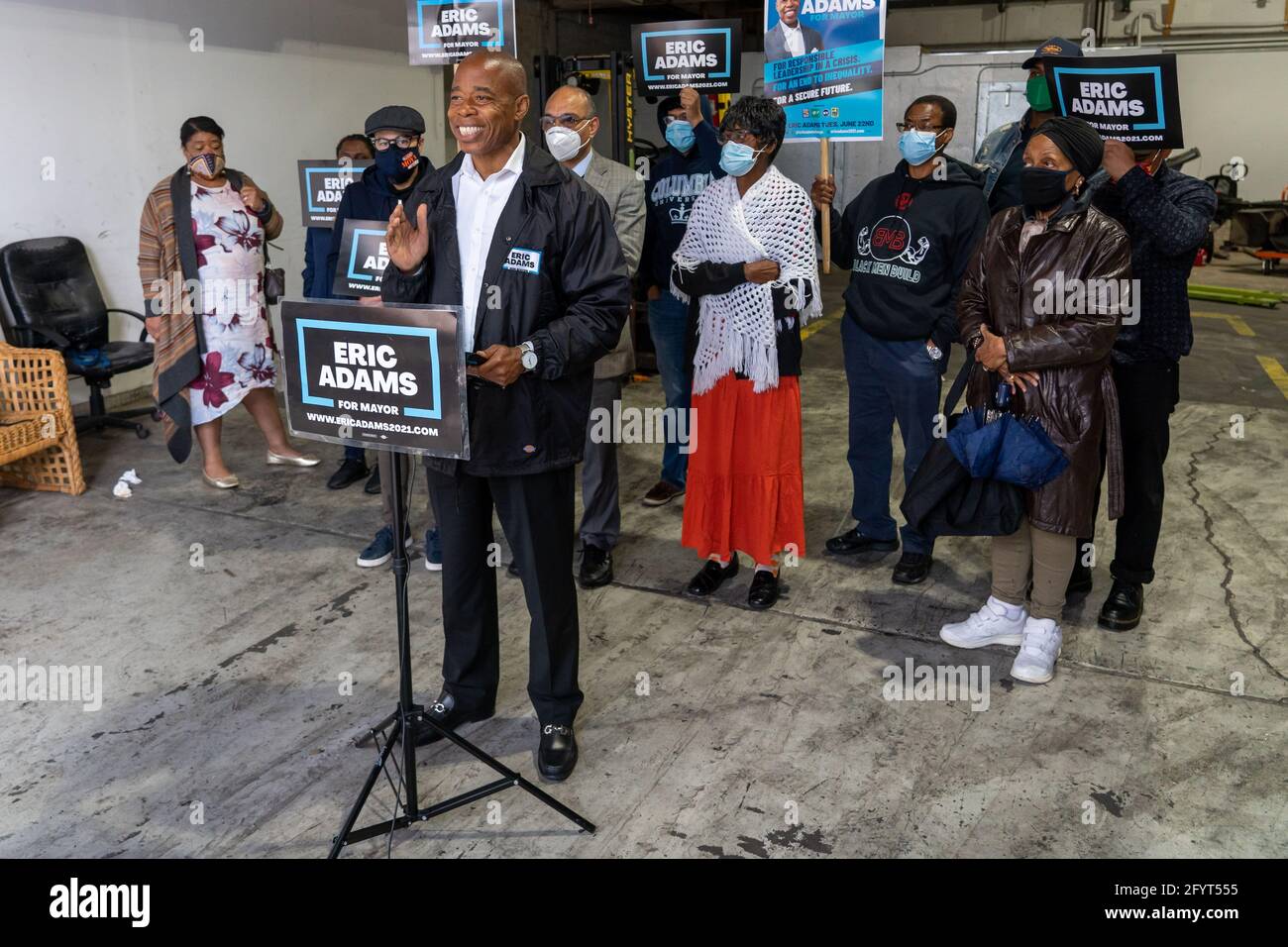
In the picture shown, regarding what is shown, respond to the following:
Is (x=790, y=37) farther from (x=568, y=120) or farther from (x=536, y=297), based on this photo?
(x=536, y=297)

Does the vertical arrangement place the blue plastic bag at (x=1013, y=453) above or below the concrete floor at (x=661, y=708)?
above

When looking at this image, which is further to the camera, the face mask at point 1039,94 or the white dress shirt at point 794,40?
the white dress shirt at point 794,40

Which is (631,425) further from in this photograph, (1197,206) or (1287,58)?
(1287,58)

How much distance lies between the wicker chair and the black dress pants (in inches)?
114

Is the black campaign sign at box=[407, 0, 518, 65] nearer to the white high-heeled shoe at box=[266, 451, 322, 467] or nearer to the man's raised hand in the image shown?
the white high-heeled shoe at box=[266, 451, 322, 467]

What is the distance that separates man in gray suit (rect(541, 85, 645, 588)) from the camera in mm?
3863

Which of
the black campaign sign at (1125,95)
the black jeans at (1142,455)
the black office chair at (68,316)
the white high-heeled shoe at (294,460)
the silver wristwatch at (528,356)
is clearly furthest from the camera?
the black office chair at (68,316)

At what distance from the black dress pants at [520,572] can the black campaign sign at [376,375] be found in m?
0.47

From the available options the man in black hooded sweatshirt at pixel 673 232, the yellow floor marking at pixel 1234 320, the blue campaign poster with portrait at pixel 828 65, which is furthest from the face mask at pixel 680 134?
the yellow floor marking at pixel 1234 320

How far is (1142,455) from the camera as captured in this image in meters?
3.58

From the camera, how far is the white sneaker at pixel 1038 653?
11.0 feet

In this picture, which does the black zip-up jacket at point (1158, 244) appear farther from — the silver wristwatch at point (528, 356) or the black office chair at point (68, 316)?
the black office chair at point (68, 316)
